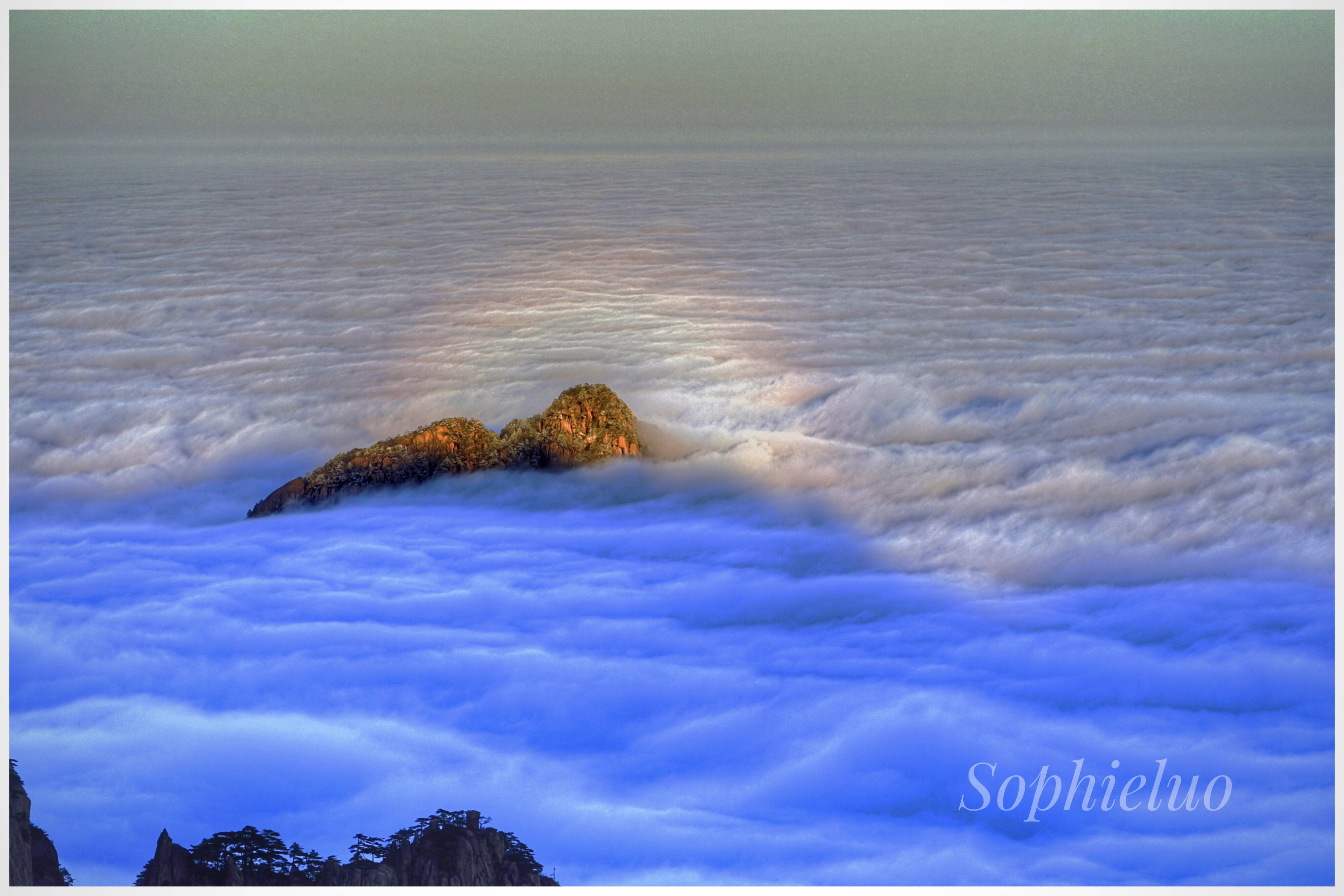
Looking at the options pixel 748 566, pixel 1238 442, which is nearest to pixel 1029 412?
pixel 1238 442

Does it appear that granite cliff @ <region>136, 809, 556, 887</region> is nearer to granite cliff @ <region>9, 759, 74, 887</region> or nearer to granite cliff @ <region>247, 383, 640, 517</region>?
granite cliff @ <region>9, 759, 74, 887</region>

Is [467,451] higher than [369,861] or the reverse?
higher

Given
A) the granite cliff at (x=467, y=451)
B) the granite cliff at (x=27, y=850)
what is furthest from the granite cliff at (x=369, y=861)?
the granite cliff at (x=467, y=451)

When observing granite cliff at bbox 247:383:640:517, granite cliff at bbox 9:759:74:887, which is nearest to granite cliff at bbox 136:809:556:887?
granite cliff at bbox 9:759:74:887

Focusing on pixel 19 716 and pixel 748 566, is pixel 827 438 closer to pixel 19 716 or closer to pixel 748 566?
pixel 748 566

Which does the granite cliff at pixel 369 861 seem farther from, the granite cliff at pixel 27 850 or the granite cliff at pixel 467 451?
the granite cliff at pixel 467 451

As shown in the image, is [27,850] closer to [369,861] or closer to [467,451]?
[369,861]

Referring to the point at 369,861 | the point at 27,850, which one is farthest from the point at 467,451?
the point at 27,850
